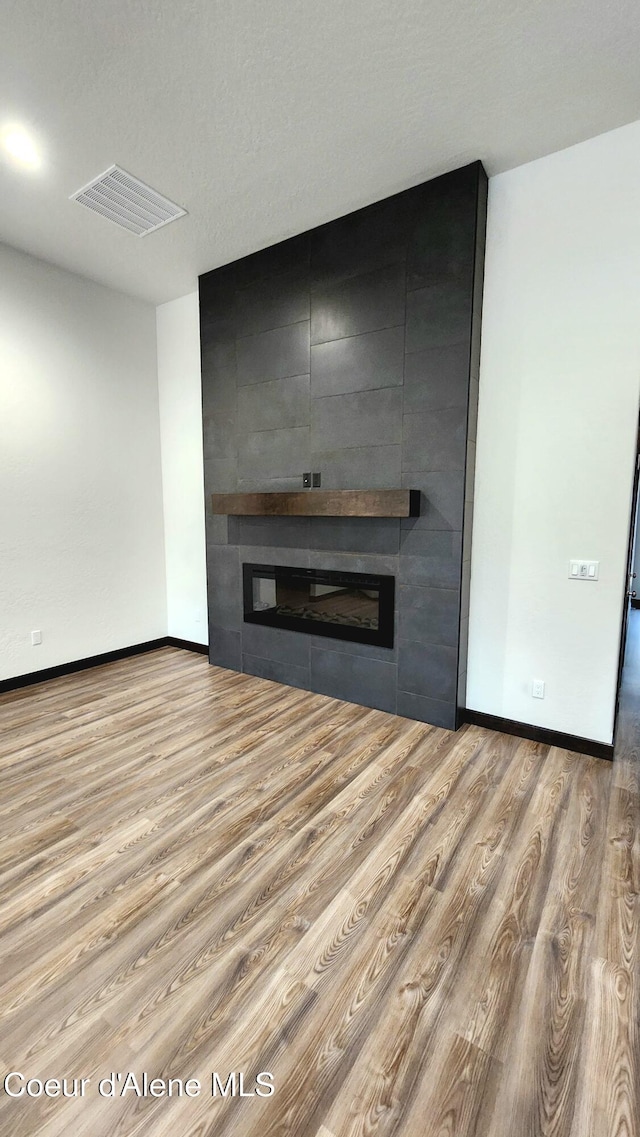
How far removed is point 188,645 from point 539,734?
316cm

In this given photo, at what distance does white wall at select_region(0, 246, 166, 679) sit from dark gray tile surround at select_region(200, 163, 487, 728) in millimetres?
906

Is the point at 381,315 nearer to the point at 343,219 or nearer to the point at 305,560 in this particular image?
the point at 343,219

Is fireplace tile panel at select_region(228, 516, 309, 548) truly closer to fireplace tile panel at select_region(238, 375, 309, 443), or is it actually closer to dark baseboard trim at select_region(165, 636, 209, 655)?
fireplace tile panel at select_region(238, 375, 309, 443)

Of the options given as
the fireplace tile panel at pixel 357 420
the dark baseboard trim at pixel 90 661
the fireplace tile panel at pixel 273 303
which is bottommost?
the dark baseboard trim at pixel 90 661

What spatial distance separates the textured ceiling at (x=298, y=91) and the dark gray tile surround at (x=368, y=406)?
356mm

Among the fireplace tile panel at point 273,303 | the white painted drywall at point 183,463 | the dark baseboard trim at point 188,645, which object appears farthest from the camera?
the dark baseboard trim at point 188,645

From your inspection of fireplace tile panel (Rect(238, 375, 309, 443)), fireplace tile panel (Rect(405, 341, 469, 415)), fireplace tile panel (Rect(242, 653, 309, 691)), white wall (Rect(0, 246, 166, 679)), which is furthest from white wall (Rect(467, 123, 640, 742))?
white wall (Rect(0, 246, 166, 679))

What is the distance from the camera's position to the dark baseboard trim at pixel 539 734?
2531 millimetres

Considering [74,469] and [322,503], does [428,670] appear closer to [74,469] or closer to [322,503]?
[322,503]

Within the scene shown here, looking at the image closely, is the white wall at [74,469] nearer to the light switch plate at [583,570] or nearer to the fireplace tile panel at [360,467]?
the fireplace tile panel at [360,467]

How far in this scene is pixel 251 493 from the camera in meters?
3.48

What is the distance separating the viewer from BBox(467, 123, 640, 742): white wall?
2340 mm

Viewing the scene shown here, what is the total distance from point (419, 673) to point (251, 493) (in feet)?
5.75

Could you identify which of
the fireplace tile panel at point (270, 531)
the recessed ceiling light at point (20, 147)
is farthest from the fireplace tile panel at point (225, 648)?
the recessed ceiling light at point (20, 147)
